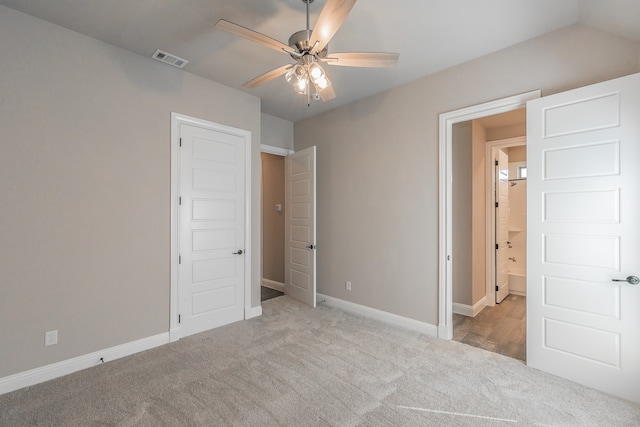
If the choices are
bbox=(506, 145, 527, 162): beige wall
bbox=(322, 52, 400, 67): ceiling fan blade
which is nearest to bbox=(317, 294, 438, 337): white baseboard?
bbox=(322, 52, 400, 67): ceiling fan blade

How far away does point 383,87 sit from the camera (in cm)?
360

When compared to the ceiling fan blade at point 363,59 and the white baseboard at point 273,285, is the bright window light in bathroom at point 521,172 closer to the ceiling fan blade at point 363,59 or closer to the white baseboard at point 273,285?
the ceiling fan blade at point 363,59

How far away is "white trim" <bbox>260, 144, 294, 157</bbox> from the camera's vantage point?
4573mm

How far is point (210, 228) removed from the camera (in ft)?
11.4

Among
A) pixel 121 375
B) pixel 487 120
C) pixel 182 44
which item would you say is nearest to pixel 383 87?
pixel 487 120

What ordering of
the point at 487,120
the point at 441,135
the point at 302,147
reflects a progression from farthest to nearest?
the point at 302,147
the point at 487,120
the point at 441,135

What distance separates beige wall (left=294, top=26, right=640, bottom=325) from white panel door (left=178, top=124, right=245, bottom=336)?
1353mm

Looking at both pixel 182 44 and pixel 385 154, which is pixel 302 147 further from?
pixel 182 44

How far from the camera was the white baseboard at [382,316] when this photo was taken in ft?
10.8

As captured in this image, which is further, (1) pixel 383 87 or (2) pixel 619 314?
(1) pixel 383 87

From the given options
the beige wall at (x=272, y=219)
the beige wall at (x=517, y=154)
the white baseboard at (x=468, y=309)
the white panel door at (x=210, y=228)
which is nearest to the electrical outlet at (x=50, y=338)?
the white panel door at (x=210, y=228)

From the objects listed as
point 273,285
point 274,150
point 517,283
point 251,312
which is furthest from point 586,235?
point 273,285

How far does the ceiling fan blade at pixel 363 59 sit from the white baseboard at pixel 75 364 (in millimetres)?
3097

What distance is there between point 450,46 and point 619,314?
2.57m
